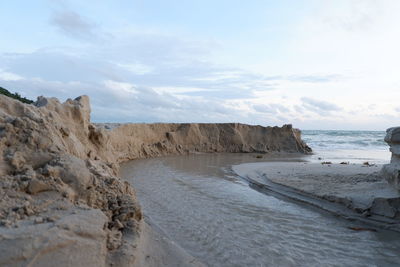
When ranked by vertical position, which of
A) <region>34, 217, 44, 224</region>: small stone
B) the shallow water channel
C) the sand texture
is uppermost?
<region>34, 217, 44, 224</region>: small stone

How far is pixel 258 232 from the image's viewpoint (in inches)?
187

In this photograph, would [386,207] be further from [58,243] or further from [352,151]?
[352,151]

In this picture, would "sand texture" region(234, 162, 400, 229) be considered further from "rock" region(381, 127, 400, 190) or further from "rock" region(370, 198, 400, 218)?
"rock" region(381, 127, 400, 190)

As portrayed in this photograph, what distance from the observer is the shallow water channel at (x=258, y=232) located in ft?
12.7

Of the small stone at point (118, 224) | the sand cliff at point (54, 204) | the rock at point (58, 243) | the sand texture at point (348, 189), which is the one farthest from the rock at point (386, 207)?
the rock at point (58, 243)

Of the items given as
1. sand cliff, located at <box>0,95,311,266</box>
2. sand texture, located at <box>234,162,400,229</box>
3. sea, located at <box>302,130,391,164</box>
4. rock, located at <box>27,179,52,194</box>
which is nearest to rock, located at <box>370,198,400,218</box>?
sand texture, located at <box>234,162,400,229</box>

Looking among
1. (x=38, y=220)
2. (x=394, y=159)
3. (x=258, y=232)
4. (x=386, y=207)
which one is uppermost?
(x=394, y=159)

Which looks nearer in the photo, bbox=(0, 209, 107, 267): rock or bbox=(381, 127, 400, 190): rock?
bbox=(0, 209, 107, 267): rock

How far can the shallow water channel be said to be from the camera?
3873 millimetres

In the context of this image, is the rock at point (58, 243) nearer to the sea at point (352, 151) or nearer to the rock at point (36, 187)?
the rock at point (36, 187)

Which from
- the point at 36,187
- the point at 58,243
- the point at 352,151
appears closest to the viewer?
the point at 58,243

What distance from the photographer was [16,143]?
361cm

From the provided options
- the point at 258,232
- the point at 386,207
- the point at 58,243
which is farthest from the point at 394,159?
the point at 58,243

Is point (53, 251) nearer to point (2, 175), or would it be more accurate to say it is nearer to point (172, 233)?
point (2, 175)
